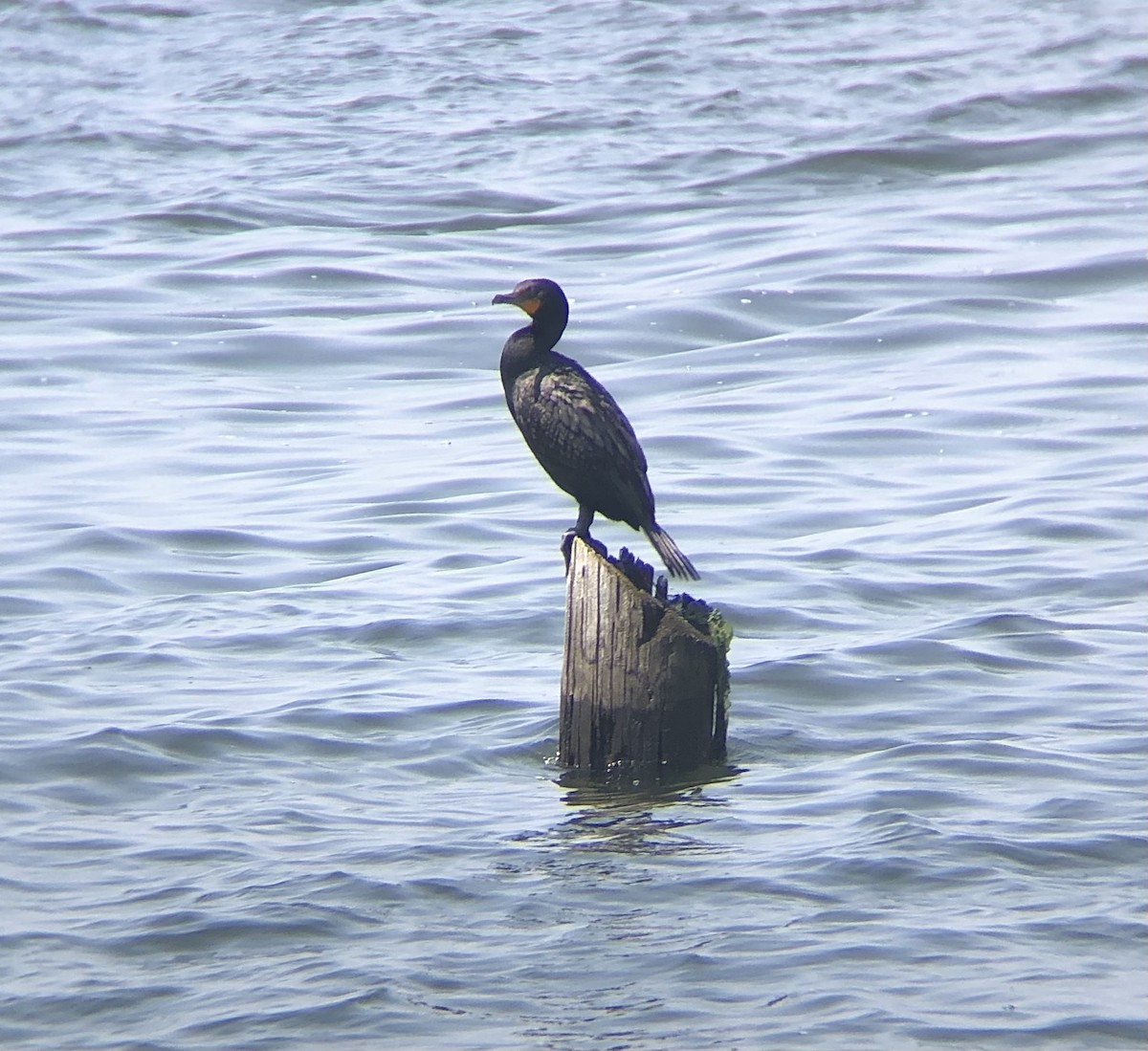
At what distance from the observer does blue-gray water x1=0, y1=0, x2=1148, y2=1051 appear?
602cm

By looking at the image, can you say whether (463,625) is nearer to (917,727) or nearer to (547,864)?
(917,727)

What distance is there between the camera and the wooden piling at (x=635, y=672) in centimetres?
693

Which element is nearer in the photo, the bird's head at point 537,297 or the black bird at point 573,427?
the black bird at point 573,427

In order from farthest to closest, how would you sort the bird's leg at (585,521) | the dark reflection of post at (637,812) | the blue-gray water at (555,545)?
the bird's leg at (585,521) < the dark reflection of post at (637,812) < the blue-gray water at (555,545)

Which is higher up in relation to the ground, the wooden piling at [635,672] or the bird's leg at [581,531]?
the bird's leg at [581,531]

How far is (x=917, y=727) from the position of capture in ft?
27.2

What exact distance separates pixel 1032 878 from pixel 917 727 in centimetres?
178

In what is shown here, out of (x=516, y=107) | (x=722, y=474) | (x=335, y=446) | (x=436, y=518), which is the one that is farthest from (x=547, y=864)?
(x=516, y=107)

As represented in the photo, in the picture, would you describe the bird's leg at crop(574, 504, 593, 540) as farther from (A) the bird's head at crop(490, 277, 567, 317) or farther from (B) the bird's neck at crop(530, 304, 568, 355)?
(A) the bird's head at crop(490, 277, 567, 317)

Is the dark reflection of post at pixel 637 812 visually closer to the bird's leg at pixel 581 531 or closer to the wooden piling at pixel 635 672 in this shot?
the wooden piling at pixel 635 672

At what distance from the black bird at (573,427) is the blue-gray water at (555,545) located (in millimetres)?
1065

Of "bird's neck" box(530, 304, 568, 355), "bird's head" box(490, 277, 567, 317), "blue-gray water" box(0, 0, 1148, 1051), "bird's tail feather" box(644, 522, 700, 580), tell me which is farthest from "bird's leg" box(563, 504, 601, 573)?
"blue-gray water" box(0, 0, 1148, 1051)

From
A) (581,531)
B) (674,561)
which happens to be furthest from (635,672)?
(581,531)

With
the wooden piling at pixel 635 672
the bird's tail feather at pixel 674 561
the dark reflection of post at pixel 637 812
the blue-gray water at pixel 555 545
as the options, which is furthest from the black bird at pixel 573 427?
the blue-gray water at pixel 555 545
